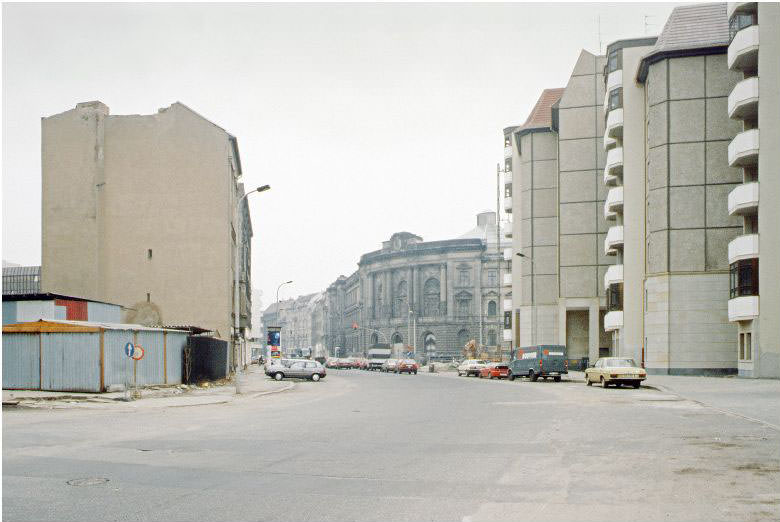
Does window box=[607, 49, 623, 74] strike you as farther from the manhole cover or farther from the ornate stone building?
the ornate stone building

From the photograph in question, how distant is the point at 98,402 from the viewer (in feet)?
82.5

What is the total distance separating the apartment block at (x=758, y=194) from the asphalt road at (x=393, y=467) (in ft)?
66.2

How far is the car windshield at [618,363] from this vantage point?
35594 mm

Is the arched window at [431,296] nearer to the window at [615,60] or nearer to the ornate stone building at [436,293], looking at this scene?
the ornate stone building at [436,293]

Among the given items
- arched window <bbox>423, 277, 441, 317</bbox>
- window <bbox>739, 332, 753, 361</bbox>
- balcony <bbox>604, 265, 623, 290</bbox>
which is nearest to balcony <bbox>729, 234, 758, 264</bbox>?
window <bbox>739, 332, 753, 361</bbox>

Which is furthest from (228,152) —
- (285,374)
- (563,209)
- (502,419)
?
(502,419)

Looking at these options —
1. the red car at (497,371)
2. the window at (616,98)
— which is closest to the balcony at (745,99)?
Result: the window at (616,98)

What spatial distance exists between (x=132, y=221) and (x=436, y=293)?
8667 centimetres

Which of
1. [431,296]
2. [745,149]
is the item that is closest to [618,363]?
[745,149]

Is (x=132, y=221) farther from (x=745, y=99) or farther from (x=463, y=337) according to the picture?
(x=463, y=337)

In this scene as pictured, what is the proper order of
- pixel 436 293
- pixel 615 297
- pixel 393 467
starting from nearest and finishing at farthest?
pixel 393 467
pixel 615 297
pixel 436 293

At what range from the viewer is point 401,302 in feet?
460

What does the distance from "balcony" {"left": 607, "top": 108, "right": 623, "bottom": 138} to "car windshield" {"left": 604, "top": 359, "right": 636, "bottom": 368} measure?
2293 cm

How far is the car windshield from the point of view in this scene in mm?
35594
